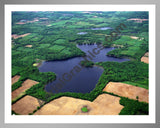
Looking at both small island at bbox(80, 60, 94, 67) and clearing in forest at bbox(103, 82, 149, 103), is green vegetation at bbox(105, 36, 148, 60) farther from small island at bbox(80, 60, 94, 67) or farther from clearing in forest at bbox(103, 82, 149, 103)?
clearing in forest at bbox(103, 82, 149, 103)

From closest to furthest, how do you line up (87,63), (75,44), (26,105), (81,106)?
(81,106) < (26,105) < (87,63) < (75,44)

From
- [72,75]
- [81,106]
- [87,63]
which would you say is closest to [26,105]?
[81,106]

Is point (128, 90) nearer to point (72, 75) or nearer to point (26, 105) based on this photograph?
point (72, 75)

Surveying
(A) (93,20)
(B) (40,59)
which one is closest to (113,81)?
(B) (40,59)

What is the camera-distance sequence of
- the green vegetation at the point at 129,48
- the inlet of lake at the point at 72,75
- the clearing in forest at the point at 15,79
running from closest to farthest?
1. the inlet of lake at the point at 72,75
2. the clearing in forest at the point at 15,79
3. the green vegetation at the point at 129,48

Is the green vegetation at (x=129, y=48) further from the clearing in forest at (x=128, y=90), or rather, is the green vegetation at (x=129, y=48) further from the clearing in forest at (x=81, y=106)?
the clearing in forest at (x=81, y=106)

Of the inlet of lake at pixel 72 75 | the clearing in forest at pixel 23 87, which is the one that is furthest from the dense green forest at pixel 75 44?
the inlet of lake at pixel 72 75
